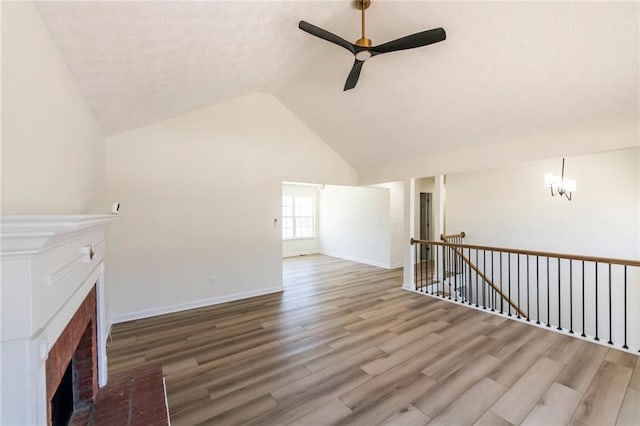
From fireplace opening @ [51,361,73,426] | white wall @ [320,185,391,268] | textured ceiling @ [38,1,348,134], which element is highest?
textured ceiling @ [38,1,348,134]

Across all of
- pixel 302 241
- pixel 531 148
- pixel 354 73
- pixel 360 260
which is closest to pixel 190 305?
pixel 354 73

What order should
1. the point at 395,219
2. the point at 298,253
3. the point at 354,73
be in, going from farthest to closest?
the point at 298,253 < the point at 395,219 < the point at 354,73

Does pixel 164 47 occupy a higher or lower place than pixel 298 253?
higher

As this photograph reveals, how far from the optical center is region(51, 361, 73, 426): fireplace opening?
157 centimetres

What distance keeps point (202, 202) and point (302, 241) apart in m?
4.93

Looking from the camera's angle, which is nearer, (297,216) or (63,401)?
(63,401)

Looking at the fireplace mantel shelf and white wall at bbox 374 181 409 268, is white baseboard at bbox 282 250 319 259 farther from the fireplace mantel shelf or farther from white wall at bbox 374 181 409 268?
the fireplace mantel shelf

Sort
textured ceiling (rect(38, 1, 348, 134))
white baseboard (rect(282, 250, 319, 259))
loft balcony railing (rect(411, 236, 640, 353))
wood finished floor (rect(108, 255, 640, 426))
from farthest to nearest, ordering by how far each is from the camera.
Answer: white baseboard (rect(282, 250, 319, 259))
loft balcony railing (rect(411, 236, 640, 353))
wood finished floor (rect(108, 255, 640, 426))
textured ceiling (rect(38, 1, 348, 134))

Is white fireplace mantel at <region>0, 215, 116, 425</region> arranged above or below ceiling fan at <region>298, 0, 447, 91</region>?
below

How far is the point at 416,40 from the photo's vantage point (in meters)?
2.16

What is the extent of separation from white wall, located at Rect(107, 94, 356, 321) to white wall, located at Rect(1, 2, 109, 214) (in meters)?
1.87

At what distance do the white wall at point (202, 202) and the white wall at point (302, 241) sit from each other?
3.51 m

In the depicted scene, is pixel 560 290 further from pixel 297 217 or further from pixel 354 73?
pixel 297 217

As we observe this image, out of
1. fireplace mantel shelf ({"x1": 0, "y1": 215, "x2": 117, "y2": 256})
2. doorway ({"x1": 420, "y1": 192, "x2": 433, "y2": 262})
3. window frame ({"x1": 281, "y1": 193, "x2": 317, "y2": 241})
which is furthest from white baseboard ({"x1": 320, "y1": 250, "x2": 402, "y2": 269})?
fireplace mantel shelf ({"x1": 0, "y1": 215, "x2": 117, "y2": 256})
